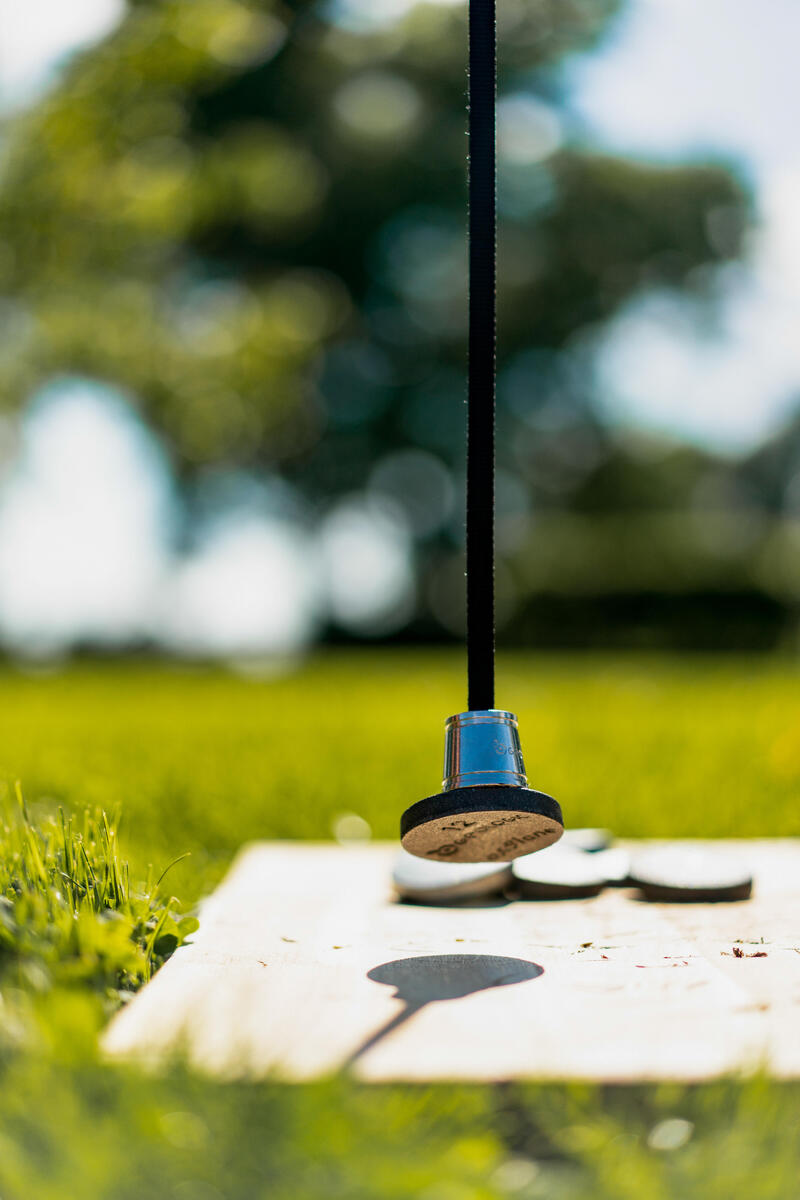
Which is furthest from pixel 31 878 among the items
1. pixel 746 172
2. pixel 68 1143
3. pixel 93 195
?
pixel 746 172

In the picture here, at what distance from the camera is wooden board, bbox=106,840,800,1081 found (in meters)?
1.02

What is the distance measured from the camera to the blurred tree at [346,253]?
7.49 m

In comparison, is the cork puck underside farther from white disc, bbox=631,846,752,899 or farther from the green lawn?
white disc, bbox=631,846,752,899

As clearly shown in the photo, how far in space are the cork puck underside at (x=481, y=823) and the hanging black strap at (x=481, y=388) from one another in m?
0.17

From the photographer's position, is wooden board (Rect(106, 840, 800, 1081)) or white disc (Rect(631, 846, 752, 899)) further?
white disc (Rect(631, 846, 752, 899))

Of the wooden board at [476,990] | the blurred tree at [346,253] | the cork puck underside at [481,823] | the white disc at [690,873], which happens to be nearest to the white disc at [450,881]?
the wooden board at [476,990]

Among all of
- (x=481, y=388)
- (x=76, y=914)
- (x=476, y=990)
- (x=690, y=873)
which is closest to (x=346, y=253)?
(x=690, y=873)

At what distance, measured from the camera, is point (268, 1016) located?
1.15 meters

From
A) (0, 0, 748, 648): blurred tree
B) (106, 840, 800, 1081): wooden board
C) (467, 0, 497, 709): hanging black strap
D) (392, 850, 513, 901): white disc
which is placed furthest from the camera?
(0, 0, 748, 648): blurred tree

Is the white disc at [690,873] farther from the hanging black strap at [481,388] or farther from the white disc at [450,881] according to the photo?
the hanging black strap at [481,388]

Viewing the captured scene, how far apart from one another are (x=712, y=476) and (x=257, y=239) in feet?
31.0

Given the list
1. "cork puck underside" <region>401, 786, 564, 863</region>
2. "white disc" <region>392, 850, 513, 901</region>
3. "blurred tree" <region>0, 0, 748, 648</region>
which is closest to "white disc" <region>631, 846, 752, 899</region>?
"white disc" <region>392, 850, 513, 901</region>

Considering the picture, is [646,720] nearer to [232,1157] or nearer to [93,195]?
[93,195]

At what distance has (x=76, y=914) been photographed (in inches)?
53.0
